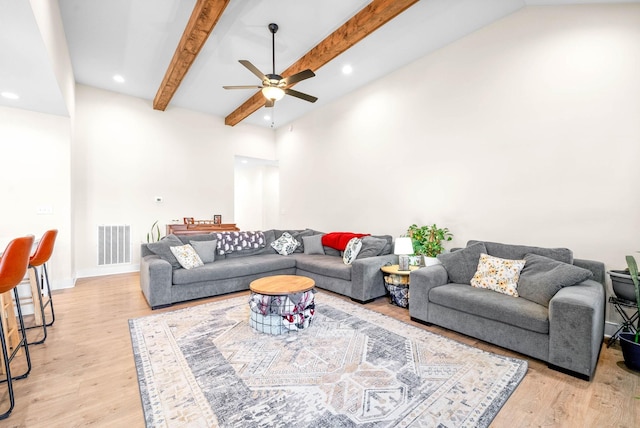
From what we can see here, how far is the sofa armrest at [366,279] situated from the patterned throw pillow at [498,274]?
115 cm

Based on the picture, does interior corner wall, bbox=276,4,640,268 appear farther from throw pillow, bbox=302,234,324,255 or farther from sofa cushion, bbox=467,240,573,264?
throw pillow, bbox=302,234,324,255

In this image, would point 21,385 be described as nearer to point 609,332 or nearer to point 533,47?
point 609,332

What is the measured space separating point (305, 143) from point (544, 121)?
445 centimetres

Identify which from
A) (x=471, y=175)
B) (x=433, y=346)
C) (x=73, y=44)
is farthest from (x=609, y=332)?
(x=73, y=44)

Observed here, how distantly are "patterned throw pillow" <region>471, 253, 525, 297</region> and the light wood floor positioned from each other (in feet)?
1.83

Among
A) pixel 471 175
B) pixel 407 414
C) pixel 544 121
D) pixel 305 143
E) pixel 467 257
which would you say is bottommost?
pixel 407 414

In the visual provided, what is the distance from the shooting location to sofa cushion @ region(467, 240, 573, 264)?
2.69 meters

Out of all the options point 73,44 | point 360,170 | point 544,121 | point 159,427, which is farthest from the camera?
point 360,170

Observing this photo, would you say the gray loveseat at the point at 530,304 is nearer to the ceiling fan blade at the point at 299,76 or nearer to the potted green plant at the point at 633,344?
the potted green plant at the point at 633,344

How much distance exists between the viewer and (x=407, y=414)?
1.64 metres

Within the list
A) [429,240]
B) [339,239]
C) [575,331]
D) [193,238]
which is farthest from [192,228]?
[575,331]

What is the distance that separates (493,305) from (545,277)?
53cm

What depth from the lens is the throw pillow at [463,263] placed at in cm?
306

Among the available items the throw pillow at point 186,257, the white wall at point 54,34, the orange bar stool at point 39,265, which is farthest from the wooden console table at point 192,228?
the orange bar stool at point 39,265
